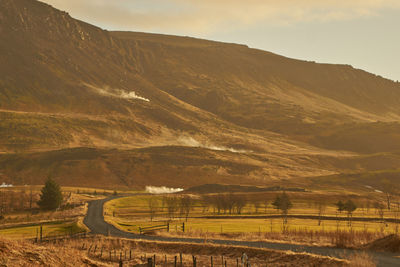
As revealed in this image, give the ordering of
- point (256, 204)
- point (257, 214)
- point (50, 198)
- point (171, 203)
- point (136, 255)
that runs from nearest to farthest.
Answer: point (136, 255)
point (257, 214)
point (50, 198)
point (171, 203)
point (256, 204)

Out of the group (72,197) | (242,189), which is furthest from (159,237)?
(242,189)

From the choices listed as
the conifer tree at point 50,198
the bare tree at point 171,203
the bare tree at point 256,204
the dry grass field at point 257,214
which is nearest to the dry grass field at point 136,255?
the dry grass field at point 257,214

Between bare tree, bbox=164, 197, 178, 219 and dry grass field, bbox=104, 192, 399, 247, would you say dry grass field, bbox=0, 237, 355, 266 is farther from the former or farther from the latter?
bare tree, bbox=164, 197, 178, 219

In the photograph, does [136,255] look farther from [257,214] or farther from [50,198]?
[50,198]

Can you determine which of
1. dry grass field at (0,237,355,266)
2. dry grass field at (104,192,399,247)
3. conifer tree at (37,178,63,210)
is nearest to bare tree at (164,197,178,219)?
dry grass field at (104,192,399,247)

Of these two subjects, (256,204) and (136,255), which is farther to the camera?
(256,204)

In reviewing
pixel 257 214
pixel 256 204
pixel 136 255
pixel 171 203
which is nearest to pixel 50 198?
pixel 171 203

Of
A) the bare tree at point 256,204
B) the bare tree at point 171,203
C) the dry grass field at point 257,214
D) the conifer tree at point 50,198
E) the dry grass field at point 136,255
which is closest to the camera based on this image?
the dry grass field at point 136,255

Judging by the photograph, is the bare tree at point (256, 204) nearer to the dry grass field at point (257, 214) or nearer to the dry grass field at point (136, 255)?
the dry grass field at point (257, 214)

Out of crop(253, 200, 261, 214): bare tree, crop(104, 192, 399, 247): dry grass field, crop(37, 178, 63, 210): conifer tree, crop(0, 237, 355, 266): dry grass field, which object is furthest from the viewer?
crop(253, 200, 261, 214): bare tree

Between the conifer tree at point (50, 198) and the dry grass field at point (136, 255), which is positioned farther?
the conifer tree at point (50, 198)

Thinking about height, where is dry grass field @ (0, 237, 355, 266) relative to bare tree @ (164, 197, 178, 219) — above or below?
above

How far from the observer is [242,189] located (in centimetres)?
18088

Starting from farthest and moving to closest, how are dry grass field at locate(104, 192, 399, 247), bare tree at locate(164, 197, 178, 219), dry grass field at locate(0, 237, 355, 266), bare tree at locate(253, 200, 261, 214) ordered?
bare tree at locate(253, 200, 261, 214) → bare tree at locate(164, 197, 178, 219) → dry grass field at locate(104, 192, 399, 247) → dry grass field at locate(0, 237, 355, 266)
